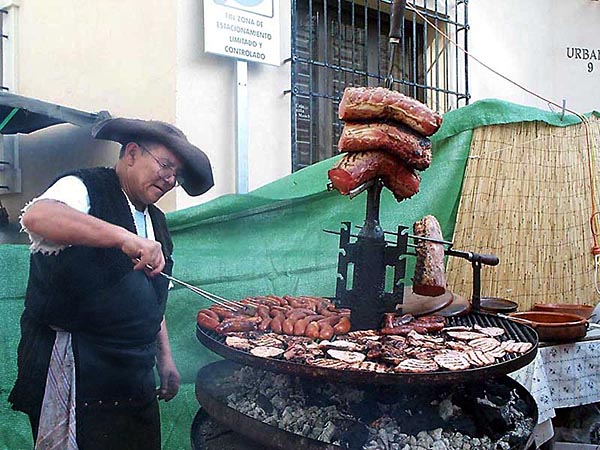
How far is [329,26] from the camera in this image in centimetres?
484

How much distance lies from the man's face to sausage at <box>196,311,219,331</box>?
1.79ft

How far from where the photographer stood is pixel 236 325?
2396 mm

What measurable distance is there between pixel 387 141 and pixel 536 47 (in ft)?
16.4

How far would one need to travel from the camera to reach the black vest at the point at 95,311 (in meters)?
2.28

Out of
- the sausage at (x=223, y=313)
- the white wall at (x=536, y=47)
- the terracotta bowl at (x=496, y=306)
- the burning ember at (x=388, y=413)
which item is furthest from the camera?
the white wall at (x=536, y=47)

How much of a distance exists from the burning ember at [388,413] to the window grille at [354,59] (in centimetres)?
201

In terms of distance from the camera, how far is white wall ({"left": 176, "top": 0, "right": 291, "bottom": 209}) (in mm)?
3318

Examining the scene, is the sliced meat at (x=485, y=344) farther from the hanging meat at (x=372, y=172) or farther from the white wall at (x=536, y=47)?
the white wall at (x=536, y=47)

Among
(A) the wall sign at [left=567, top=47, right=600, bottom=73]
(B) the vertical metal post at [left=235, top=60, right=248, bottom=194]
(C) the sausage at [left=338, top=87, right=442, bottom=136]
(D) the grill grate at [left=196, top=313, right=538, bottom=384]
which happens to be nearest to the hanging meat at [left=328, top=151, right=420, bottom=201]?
(C) the sausage at [left=338, top=87, right=442, bottom=136]

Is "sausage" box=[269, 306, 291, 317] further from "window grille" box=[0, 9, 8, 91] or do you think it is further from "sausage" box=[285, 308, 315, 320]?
"window grille" box=[0, 9, 8, 91]

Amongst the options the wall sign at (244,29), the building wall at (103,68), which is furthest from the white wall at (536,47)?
the building wall at (103,68)

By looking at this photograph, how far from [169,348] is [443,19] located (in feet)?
13.0

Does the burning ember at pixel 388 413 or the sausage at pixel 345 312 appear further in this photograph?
the sausage at pixel 345 312

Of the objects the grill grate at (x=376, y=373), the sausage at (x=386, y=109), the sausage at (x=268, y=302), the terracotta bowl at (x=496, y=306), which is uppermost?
the sausage at (x=386, y=109)
